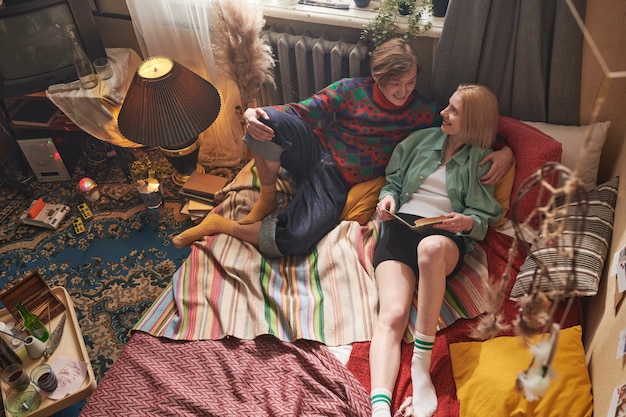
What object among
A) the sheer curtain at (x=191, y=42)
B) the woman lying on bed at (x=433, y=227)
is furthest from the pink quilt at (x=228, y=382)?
the sheer curtain at (x=191, y=42)

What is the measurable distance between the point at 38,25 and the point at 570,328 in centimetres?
247

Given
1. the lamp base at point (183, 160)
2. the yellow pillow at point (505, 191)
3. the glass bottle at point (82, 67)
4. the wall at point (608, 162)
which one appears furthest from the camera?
the lamp base at point (183, 160)

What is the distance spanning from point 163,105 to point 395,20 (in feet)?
3.36

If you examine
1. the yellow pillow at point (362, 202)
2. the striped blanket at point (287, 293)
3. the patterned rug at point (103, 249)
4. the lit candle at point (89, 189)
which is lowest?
the patterned rug at point (103, 249)

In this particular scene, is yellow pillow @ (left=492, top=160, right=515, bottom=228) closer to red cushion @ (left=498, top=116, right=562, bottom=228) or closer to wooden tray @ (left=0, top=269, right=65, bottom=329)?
red cushion @ (left=498, top=116, right=562, bottom=228)

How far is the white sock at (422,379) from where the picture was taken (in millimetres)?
1620

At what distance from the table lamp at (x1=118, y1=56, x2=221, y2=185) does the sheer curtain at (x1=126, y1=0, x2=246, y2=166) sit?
23cm

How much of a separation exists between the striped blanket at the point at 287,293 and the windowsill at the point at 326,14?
86cm

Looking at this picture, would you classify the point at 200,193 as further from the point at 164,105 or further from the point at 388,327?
the point at 388,327

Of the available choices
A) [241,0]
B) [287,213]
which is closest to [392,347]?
[287,213]

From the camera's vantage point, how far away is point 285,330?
1872 mm

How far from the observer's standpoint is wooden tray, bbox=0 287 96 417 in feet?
5.73

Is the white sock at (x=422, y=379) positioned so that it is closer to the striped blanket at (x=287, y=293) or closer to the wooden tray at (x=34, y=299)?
the striped blanket at (x=287, y=293)

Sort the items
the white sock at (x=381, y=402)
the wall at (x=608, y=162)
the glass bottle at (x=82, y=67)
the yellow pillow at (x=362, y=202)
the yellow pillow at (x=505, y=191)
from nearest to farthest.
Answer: the wall at (x=608, y=162) → the white sock at (x=381, y=402) → the yellow pillow at (x=505, y=191) → the yellow pillow at (x=362, y=202) → the glass bottle at (x=82, y=67)
